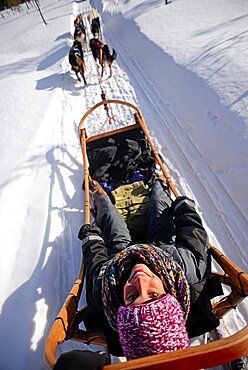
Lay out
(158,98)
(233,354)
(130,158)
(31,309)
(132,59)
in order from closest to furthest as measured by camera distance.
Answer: (233,354)
(31,309)
(130,158)
(158,98)
(132,59)

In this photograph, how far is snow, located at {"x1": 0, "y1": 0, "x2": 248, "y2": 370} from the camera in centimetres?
212

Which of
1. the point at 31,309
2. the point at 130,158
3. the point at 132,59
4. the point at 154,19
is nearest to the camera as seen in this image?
the point at 31,309

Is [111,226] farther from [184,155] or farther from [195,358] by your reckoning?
[184,155]

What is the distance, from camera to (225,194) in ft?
8.09

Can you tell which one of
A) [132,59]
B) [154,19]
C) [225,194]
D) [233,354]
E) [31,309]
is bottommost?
[233,354]

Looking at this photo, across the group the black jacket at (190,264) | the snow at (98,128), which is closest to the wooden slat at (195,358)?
the black jacket at (190,264)

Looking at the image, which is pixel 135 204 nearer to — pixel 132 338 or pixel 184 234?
pixel 184 234

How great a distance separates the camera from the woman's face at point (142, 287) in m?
1.07

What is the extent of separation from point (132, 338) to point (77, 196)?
217 cm

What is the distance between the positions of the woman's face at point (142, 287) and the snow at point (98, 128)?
856 millimetres

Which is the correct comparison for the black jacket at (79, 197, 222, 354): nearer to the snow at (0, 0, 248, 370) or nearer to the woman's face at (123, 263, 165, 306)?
the woman's face at (123, 263, 165, 306)

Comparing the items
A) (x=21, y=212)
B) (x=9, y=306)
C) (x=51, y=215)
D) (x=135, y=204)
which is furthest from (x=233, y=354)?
(x=21, y=212)

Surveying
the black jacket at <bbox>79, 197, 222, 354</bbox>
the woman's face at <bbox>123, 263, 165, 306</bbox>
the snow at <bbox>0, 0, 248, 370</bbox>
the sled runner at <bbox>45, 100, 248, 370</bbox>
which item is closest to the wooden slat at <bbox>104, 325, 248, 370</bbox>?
the sled runner at <bbox>45, 100, 248, 370</bbox>

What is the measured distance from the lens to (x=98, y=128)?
4.18 m
